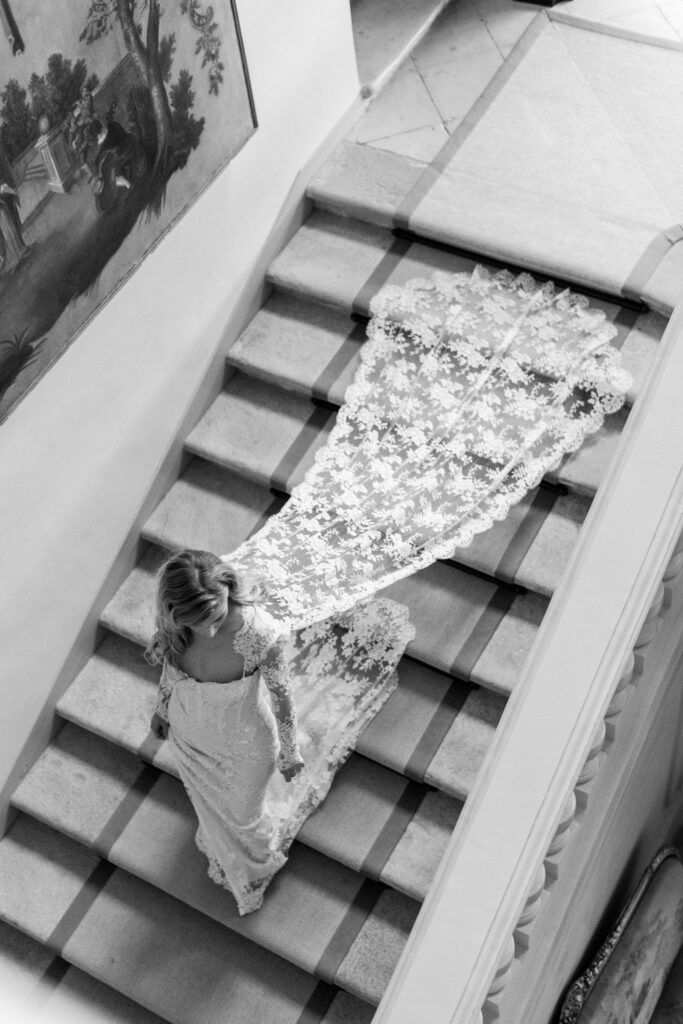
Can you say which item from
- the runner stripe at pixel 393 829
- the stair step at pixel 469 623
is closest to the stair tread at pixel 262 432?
the stair step at pixel 469 623

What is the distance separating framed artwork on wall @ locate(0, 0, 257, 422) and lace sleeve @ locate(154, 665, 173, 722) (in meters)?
1.08

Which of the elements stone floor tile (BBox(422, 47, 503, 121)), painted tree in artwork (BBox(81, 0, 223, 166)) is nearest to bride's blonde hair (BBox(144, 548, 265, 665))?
painted tree in artwork (BBox(81, 0, 223, 166))

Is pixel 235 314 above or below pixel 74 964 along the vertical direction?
above

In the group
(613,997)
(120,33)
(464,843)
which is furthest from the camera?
(613,997)

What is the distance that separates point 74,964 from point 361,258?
10.8 feet

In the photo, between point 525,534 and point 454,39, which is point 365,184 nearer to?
point 454,39

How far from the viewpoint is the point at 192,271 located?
5156mm

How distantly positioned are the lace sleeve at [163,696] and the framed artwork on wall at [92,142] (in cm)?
108

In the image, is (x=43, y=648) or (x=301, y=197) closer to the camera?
(x=43, y=648)

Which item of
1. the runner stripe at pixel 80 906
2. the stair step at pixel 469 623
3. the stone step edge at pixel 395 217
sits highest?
the stone step edge at pixel 395 217

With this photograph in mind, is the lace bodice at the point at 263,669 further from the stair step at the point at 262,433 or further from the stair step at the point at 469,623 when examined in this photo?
the stair step at the point at 262,433

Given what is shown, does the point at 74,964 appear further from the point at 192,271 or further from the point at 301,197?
the point at 301,197

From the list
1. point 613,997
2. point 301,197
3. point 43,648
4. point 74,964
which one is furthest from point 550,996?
point 301,197

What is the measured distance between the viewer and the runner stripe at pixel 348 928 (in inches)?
183
